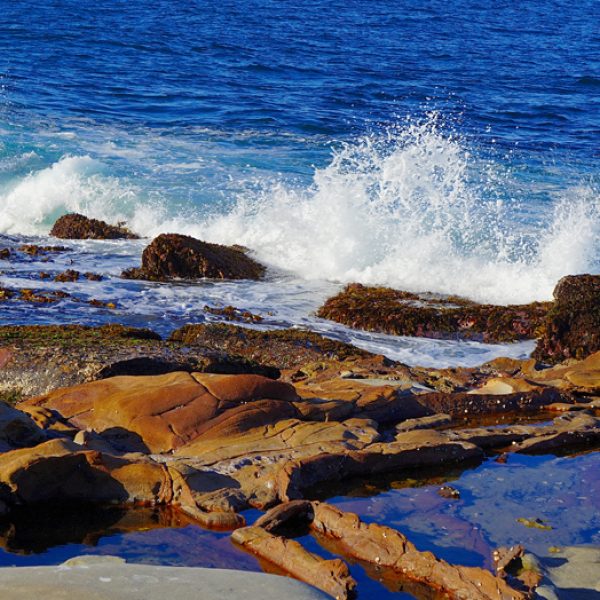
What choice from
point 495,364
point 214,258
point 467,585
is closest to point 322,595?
point 467,585

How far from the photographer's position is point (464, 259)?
49.7 feet

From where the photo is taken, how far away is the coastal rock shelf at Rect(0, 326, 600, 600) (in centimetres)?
539

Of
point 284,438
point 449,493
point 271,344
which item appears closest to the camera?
point 449,493

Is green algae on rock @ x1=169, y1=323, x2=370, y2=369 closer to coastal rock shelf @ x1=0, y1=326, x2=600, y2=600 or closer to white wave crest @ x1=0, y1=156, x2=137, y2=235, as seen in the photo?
coastal rock shelf @ x1=0, y1=326, x2=600, y2=600

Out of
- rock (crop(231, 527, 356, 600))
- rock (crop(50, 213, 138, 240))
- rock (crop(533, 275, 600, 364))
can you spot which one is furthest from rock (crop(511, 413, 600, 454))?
rock (crop(50, 213, 138, 240))

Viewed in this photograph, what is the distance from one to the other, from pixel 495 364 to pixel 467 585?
534 cm

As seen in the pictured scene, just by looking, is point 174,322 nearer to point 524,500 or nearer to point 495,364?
point 495,364

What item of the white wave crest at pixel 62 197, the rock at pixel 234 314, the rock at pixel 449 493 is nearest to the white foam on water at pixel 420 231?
the white wave crest at pixel 62 197

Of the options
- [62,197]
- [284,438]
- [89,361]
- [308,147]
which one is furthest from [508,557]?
[308,147]

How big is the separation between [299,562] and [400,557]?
0.53m

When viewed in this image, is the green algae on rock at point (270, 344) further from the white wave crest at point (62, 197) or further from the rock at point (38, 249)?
the white wave crest at point (62, 197)

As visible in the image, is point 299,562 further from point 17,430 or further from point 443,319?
point 443,319

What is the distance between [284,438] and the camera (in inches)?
273

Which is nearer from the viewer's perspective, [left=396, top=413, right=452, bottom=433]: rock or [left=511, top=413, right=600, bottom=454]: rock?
[left=511, top=413, right=600, bottom=454]: rock
